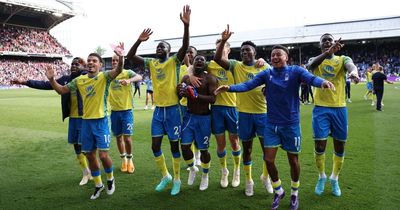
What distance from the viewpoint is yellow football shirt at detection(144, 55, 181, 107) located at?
563cm

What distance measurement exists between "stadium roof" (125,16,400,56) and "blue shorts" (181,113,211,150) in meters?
41.4

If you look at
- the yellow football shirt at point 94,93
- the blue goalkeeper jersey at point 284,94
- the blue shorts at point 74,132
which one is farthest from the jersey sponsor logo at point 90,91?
the blue goalkeeper jersey at point 284,94

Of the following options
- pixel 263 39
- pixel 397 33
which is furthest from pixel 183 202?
pixel 263 39

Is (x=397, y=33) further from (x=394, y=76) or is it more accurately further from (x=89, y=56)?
(x=89, y=56)

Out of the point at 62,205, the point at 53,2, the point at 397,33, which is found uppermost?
the point at 53,2

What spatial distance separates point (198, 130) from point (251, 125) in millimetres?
880

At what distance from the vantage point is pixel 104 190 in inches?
225

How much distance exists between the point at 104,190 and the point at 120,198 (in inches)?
23.2

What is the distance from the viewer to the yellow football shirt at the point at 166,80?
222 inches

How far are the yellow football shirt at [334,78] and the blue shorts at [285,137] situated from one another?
3.41ft

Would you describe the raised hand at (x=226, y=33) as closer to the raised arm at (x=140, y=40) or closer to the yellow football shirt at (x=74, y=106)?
the raised arm at (x=140, y=40)

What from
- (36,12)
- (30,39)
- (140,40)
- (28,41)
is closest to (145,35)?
(140,40)

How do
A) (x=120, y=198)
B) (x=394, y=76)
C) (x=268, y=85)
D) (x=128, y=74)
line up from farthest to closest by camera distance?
(x=394, y=76), (x=128, y=74), (x=120, y=198), (x=268, y=85)

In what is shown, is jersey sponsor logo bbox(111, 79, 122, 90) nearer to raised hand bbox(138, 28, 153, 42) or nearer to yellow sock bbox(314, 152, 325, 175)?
raised hand bbox(138, 28, 153, 42)
